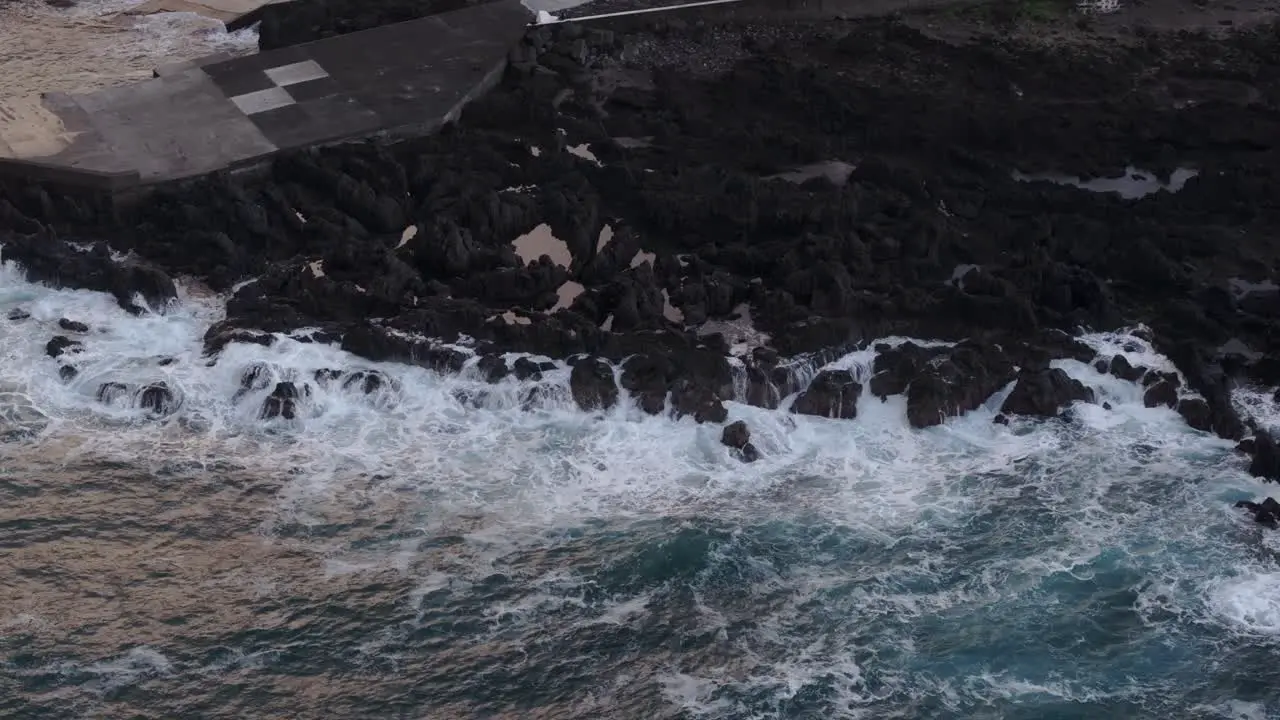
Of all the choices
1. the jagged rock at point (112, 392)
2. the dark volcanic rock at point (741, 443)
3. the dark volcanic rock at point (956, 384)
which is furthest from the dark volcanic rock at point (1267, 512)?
the jagged rock at point (112, 392)

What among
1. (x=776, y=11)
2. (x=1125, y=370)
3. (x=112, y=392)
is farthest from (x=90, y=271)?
(x=1125, y=370)

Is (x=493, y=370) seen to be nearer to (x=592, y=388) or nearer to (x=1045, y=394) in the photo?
(x=592, y=388)

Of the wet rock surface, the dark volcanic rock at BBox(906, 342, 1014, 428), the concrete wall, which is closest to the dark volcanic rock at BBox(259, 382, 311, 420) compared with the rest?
the wet rock surface

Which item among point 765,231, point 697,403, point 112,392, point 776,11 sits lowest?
point 112,392

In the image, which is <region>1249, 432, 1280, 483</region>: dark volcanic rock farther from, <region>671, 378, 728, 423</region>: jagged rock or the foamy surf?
the foamy surf

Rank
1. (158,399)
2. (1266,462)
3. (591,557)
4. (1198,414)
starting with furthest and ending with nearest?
(158,399)
(1198,414)
(1266,462)
(591,557)

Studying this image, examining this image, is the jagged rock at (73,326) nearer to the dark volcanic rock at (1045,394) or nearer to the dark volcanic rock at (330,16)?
the dark volcanic rock at (330,16)

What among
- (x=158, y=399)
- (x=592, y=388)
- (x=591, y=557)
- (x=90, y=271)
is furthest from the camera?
(x=90, y=271)
